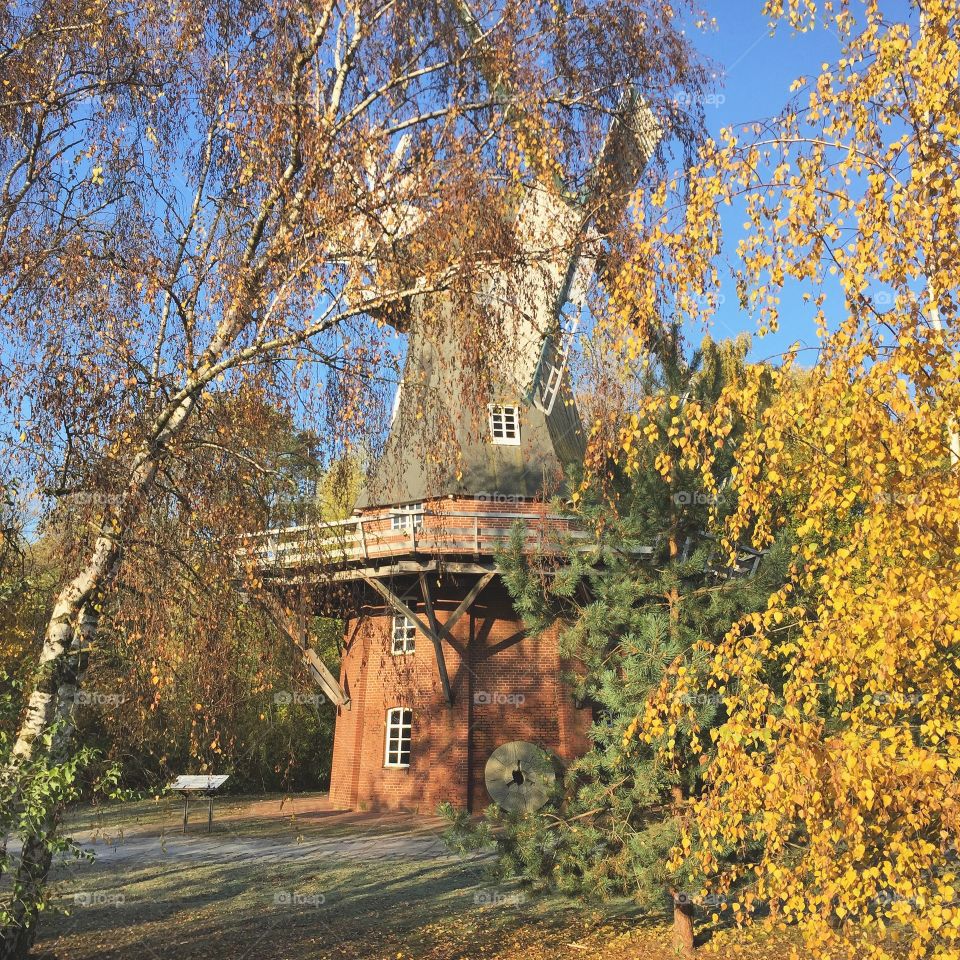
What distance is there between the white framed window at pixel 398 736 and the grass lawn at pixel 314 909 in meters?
2.60

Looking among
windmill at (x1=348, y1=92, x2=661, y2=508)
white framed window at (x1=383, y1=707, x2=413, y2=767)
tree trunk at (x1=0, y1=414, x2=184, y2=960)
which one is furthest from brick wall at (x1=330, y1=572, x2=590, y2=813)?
tree trunk at (x1=0, y1=414, x2=184, y2=960)

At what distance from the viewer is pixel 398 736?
644 inches

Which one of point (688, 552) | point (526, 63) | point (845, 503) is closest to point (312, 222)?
point (526, 63)

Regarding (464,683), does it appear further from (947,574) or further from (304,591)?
(947,574)

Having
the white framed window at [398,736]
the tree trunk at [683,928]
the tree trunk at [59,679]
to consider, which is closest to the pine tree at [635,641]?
the tree trunk at [683,928]

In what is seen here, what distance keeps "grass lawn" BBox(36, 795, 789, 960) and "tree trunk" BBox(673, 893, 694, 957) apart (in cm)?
18

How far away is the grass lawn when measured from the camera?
7.79 metres

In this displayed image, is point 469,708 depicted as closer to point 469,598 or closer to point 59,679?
point 469,598

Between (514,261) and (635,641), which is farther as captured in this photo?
(635,641)

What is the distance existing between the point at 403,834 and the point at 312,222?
35.4 feet

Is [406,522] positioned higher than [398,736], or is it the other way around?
[406,522]

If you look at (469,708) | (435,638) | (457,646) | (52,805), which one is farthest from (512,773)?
(52,805)

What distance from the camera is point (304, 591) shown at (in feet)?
21.1

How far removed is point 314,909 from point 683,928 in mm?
3847
